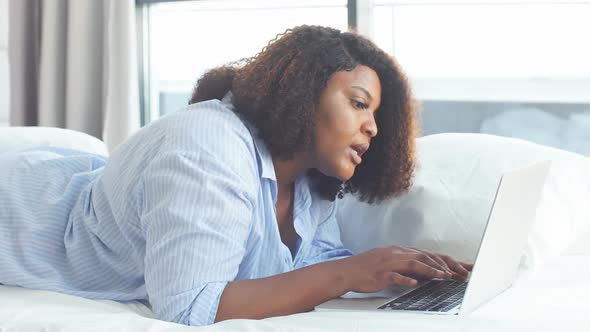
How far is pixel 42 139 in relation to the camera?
6.96 ft

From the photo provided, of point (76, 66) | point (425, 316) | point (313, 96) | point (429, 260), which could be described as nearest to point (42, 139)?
point (313, 96)

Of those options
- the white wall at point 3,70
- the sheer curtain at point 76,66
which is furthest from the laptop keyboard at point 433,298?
the sheer curtain at point 76,66

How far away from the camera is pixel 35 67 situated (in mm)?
3807

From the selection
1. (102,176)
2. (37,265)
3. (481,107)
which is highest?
(102,176)

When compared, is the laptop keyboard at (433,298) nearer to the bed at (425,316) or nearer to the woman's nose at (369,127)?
the bed at (425,316)

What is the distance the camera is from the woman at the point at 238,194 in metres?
1.23

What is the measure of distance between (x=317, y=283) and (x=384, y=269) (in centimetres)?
10

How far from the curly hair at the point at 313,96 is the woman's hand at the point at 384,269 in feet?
0.92

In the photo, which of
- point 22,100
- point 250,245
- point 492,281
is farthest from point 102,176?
point 22,100

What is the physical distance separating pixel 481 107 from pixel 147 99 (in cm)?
151

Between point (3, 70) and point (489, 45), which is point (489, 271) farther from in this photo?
Answer: point (3, 70)

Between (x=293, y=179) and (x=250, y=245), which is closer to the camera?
(x=250, y=245)

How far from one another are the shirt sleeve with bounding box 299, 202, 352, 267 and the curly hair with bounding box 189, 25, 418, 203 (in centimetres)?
6

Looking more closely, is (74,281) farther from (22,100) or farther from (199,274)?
(22,100)
